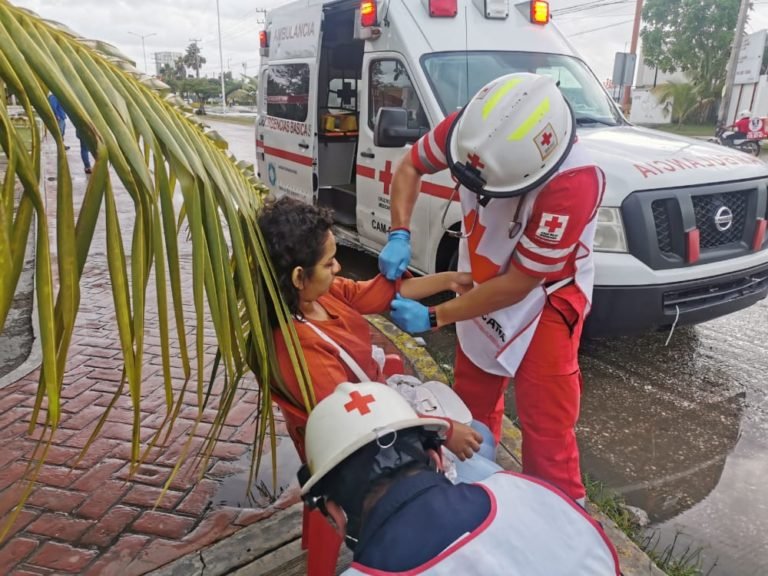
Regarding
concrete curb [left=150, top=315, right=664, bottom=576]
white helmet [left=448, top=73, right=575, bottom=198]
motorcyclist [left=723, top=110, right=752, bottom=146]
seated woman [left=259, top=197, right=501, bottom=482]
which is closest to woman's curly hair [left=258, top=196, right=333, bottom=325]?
seated woman [left=259, top=197, right=501, bottom=482]

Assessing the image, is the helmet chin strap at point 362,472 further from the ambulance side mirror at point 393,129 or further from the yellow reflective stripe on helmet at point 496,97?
the ambulance side mirror at point 393,129

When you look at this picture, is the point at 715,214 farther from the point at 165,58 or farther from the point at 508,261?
the point at 165,58

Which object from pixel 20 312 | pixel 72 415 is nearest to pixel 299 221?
pixel 72 415

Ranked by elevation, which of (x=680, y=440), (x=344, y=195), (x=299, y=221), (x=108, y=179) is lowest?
(x=680, y=440)

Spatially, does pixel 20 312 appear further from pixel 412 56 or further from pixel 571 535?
pixel 571 535

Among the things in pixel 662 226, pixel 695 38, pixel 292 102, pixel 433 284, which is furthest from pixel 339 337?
pixel 695 38

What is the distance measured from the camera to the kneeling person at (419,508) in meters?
0.95

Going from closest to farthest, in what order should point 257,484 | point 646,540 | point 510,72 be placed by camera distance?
point 646,540, point 257,484, point 510,72

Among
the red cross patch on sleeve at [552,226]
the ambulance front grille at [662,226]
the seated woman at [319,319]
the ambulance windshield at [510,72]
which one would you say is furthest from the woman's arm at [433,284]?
the ambulance windshield at [510,72]

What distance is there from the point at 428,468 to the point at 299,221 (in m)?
A: 0.86

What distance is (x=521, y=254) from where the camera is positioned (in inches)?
75.5

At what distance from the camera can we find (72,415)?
3.12 meters

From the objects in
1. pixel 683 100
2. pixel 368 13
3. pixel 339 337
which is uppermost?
pixel 683 100

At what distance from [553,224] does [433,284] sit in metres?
0.53
